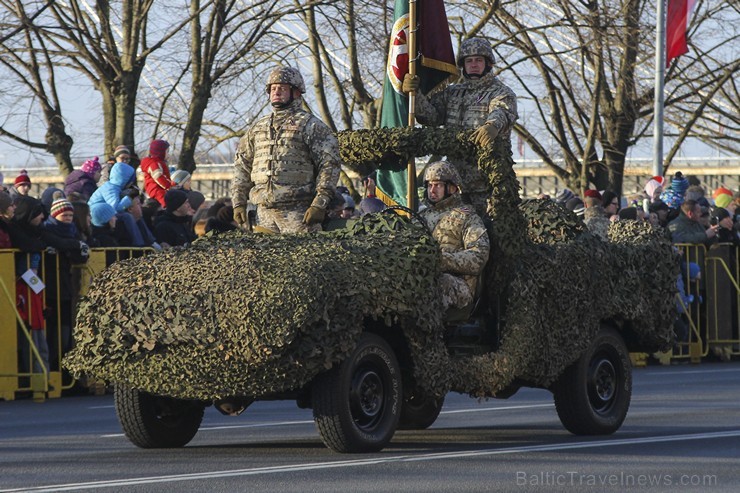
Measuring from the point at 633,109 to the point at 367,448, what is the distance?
26.9 metres

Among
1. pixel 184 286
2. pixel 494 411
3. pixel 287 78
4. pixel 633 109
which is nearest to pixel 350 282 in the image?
pixel 184 286

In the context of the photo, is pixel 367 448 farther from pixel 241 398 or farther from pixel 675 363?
pixel 675 363

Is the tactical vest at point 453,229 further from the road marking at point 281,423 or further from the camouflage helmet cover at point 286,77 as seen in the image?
the road marking at point 281,423

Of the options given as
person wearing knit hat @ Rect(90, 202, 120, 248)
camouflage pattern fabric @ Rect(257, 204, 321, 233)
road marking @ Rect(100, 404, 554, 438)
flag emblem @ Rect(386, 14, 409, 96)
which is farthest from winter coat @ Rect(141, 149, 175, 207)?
camouflage pattern fabric @ Rect(257, 204, 321, 233)

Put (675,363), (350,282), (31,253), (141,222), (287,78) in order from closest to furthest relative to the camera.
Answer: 1. (350,282)
2. (287,78)
3. (31,253)
4. (141,222)
5. (675,363)

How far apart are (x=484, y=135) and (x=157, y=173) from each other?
8.78 meters

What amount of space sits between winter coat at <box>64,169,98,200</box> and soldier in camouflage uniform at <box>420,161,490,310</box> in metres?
7.27

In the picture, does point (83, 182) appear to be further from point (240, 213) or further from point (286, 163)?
point (286, 163)

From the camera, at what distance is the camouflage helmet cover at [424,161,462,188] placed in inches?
428

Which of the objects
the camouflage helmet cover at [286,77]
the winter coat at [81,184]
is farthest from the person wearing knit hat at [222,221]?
the camouflage helmet cover at [286,77]

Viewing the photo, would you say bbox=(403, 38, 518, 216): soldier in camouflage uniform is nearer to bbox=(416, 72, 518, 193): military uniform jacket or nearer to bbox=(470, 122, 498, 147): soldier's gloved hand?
bbox=(416, 72, 518, 193): military uniform jacket

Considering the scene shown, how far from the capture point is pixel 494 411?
44.1 feet

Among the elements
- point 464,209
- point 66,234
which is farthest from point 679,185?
point 464,209

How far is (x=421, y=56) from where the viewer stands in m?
12.7
